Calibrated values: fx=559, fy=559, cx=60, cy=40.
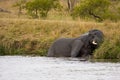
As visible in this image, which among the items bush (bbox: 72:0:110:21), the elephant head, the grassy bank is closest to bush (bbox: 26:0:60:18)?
bush (bbox: 72:0:110:21)

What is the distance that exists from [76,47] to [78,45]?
130 millimetres

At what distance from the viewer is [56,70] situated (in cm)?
1916

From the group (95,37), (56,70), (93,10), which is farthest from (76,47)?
(93,10)

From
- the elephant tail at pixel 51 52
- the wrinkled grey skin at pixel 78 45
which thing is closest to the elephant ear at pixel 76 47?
the wrinkled grey skin at pixel 78 45

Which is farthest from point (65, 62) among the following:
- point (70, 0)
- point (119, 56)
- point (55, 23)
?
point (70, 0)

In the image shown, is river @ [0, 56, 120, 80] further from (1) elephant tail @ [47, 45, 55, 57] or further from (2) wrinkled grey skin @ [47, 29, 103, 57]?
(2) wrinkled grey skin @ [47, 29, 103, 57]

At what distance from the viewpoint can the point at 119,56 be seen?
23.1 meters

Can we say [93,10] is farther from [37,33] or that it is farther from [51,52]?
[51,52]

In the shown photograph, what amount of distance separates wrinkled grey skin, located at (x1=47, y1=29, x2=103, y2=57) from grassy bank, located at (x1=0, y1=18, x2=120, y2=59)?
543 mm

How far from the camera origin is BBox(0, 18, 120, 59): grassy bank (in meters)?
26.8

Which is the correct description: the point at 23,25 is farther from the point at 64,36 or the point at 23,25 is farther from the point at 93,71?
the point at 93,71

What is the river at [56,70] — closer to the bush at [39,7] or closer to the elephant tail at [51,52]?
the elephant tail at [51,52]

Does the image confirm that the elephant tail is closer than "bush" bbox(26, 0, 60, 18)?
Yes

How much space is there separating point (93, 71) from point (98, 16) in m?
15.5
